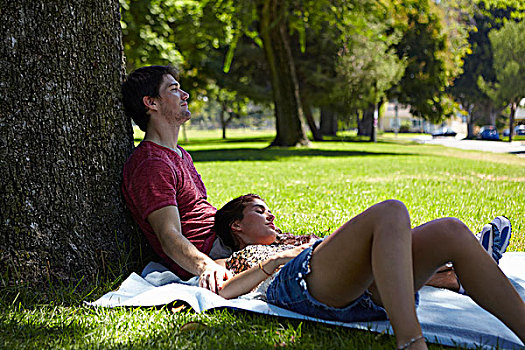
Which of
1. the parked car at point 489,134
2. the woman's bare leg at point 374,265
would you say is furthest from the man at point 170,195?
the parked car at point 489,134

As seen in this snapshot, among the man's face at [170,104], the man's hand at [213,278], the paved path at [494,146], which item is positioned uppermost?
the man's face at [170,104]

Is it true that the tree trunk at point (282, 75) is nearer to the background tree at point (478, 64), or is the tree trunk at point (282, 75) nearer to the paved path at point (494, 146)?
the paved path at point (494, 146)

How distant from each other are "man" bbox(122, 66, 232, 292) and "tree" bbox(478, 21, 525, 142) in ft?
144

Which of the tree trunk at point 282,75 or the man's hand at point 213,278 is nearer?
the man's hand at point 213,278

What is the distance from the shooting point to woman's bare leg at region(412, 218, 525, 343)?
7.73 ft

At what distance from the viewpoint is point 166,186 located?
332cm

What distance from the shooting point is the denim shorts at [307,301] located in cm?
256

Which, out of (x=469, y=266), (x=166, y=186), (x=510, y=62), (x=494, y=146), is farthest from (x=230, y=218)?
(x=510, y=62)

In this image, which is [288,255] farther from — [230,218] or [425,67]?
[425,67]

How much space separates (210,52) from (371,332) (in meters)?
32.7

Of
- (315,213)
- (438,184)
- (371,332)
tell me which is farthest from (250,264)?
(438,184)

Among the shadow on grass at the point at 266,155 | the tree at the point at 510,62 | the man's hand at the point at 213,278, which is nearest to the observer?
the man's hand at the point at 213,278

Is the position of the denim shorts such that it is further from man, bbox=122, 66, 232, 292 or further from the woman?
man, bbox=122, 66, 232, 292

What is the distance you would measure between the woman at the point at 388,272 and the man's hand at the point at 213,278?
0.40 metres
